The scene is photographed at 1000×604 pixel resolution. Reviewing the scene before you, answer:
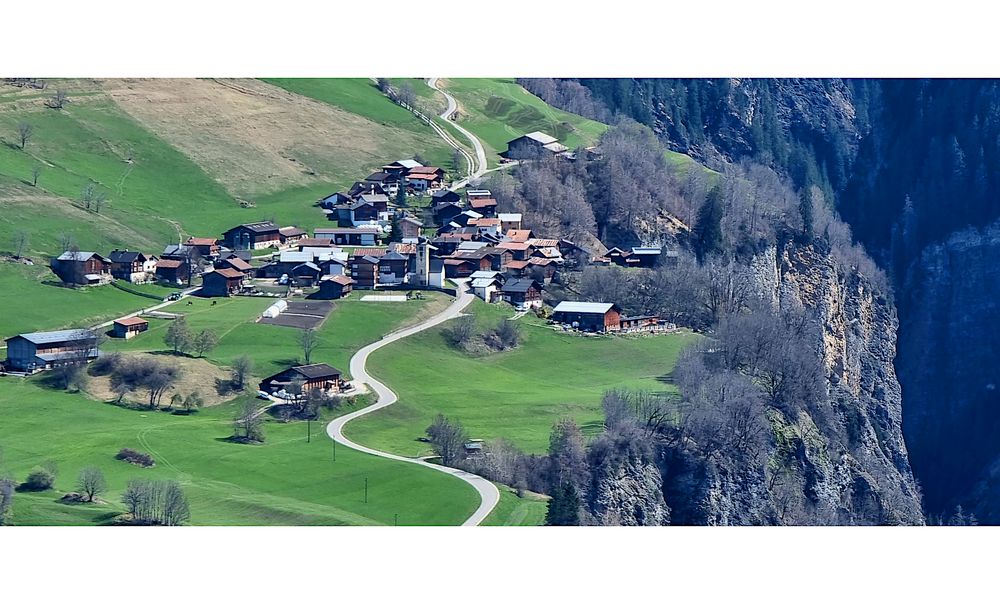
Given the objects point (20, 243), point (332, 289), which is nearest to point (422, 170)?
point (332, 289)

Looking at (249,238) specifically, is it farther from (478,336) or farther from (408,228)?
(478,336)

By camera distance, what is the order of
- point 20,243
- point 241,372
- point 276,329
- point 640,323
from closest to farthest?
point 241,372 → point 276,329 → point 20,243 → point 640,323

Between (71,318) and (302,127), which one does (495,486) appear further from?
(302,127)

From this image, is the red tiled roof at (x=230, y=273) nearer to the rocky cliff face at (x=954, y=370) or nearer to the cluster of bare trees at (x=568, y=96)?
the rocky cliff face at (x=954, y=370)

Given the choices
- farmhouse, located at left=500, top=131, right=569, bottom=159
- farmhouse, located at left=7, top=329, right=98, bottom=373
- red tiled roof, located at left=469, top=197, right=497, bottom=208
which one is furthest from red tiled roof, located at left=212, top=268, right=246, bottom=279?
farmhouse, located at left=500, top=131, right=569, bottom=159

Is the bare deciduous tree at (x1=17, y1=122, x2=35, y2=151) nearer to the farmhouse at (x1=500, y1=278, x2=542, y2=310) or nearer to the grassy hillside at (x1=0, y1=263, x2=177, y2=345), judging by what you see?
the grassy hillside at (x1=0, y1=263, x2=177, y2=345)

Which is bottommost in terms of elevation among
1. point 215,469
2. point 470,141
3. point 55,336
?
point 215,469

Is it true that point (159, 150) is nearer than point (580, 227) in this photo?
No

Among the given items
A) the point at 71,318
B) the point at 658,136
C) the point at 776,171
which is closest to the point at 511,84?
the point at 658,136
